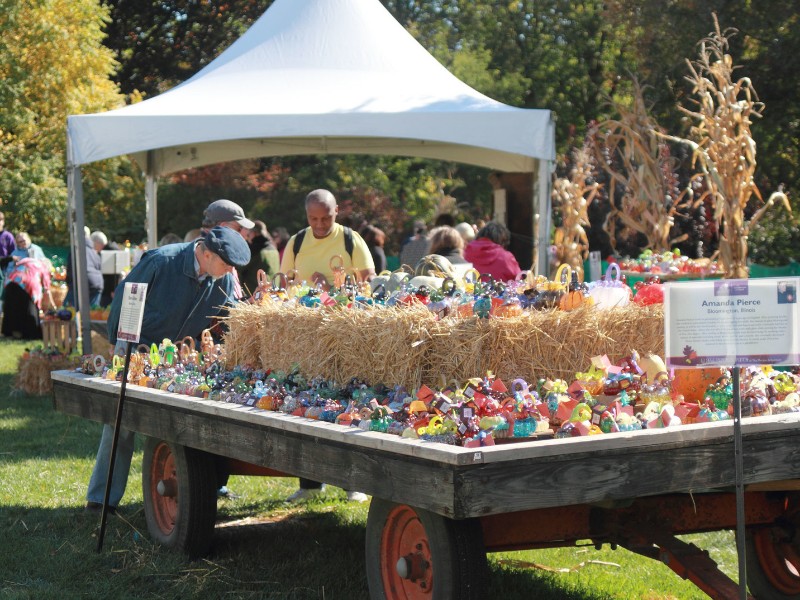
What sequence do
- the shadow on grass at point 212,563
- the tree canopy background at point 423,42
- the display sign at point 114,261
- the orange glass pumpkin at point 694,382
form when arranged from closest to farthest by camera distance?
1. the orange glass pumpkin at point 694,382
2. the shadow on grass at point 212,563
3. the display sign at point 114,261
4. the tree canopy background at point 423,42

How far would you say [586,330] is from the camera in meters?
4.12

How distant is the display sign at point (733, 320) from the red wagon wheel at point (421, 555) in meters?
0.88

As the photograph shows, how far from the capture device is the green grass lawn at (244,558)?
182 inches

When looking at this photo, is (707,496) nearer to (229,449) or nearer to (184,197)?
(229,449)

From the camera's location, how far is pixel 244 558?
5121 millimetres

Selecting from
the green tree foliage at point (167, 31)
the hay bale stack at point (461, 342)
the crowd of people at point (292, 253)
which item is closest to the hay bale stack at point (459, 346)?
the hay bale stack at point (461, 342)

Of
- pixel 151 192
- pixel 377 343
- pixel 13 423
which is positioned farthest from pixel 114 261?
pixel 377 343

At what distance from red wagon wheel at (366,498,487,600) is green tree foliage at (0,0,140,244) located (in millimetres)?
21975

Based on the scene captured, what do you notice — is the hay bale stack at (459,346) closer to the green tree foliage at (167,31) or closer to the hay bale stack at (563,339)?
the hay bale stack at (563,339)

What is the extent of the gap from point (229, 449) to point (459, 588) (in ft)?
4.38

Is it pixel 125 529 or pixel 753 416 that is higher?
pixel 753 416

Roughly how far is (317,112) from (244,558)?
4253mm

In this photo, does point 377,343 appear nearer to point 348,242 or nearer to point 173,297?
point 173,297

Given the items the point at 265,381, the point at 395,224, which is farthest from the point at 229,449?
the point at 395,224
